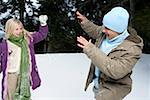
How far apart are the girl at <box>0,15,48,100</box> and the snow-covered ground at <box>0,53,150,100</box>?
0.79 metres

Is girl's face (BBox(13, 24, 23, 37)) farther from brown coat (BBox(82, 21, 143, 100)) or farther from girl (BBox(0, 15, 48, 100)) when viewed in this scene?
brown coat (BBox(82, 21, 143, 100))

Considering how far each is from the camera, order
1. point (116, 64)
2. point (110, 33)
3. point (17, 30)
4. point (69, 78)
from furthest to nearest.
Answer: point (69, 78) → point (17, 30) → point (110, 33) → point (116, 64)

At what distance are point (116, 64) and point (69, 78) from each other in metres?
2.51

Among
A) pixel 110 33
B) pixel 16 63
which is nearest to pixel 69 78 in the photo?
pixel 16 63

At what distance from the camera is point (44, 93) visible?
15.7 ft

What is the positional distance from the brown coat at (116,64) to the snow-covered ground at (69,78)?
1.97m

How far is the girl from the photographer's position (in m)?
3.87

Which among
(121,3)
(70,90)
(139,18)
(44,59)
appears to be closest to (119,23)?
(70,90)

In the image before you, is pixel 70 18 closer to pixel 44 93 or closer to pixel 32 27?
pixel 32 27

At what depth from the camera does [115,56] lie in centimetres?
264

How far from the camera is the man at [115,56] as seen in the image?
2.56 metres

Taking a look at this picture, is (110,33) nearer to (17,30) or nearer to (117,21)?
(117,21)

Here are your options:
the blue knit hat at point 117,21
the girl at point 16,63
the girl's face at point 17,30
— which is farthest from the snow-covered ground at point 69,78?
the blue knit hat at point 117,21

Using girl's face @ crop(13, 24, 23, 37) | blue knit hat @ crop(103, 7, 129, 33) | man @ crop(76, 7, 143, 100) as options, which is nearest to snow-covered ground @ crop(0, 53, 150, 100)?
girl's face @ crop(13, 24, 23, 37)
